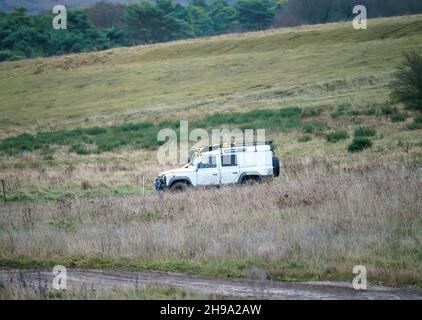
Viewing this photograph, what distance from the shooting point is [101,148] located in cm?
4175

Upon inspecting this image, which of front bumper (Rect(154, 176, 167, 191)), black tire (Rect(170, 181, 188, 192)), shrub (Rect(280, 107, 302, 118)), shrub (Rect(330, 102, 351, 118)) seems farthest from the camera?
shrub (Rect(280, 107, 302, 118))

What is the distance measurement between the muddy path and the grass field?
1.60 feet

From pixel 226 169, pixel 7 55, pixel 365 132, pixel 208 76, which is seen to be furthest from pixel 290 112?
pixel 7 55

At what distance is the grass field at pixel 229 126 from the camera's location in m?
12.6

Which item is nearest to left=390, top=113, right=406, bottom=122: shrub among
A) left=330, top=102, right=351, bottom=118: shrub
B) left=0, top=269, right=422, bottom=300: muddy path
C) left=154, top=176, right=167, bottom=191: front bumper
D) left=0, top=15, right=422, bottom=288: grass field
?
left=0, top=15, right=422, bottom=288: grass field

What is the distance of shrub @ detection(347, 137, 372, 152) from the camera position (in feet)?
98.7

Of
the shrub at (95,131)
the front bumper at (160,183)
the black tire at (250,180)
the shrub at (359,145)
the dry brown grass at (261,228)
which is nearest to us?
the dry brown grass at (261,228)

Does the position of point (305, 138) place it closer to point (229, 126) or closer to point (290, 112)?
point (229, 126)

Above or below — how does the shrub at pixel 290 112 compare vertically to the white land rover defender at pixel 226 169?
above

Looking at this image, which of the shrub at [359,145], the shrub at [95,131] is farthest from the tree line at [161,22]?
the shrub at [359,145]

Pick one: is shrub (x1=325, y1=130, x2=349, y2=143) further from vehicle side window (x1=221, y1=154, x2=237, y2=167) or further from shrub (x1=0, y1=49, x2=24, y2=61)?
shrub (x1=0, y1=49, x2=24, y2=61)

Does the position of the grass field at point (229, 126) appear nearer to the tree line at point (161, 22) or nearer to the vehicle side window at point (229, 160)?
the vehicle side window at point (229, 160)

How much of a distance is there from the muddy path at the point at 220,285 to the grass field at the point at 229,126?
0.49 meters

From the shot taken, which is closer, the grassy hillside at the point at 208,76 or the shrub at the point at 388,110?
the shrub at the point at 388,110
